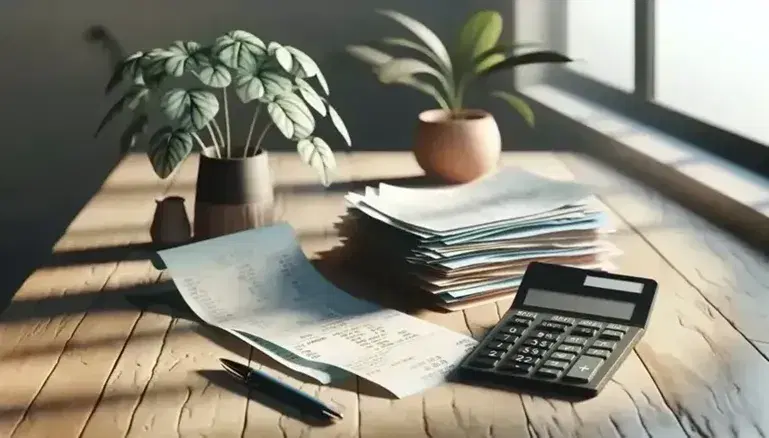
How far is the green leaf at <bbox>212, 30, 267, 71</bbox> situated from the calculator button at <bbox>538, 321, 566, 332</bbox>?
0.51 meters

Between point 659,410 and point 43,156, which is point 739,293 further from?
point 43,156

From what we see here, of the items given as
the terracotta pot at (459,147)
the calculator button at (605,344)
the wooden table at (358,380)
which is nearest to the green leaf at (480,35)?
the terracotta pot at (459,147)

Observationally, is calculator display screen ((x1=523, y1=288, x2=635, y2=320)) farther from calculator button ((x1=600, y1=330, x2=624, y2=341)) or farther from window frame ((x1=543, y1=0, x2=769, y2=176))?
window frame ((x1=543, y1=0, x2=769, y2=176))

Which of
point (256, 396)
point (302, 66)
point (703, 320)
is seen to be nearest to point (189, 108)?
point (302, 66)

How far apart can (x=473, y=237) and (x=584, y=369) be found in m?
0.28

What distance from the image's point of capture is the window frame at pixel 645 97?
160cm

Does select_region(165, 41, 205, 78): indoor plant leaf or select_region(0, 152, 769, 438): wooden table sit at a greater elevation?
select_region(165, 41, 205, 78): indoor plant leaf

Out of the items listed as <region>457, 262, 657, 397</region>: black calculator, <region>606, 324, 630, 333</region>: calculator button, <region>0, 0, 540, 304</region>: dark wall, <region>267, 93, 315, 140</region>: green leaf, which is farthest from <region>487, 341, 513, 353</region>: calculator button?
<region>0, 0, 540, 304</region>: dark wall

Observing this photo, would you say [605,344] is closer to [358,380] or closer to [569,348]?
[569,348]

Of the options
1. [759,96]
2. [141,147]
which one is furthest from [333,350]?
[141,147]

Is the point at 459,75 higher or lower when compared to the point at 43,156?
higher

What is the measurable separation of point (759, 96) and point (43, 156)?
1552mm

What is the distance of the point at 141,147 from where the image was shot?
2.15 metres

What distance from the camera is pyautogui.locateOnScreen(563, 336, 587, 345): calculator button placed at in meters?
0.94
